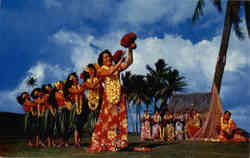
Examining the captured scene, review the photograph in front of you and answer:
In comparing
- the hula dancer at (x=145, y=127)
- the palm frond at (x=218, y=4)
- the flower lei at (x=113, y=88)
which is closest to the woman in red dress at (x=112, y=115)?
the flower lei at (x=113, y=88)

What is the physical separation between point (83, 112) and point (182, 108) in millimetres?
10514

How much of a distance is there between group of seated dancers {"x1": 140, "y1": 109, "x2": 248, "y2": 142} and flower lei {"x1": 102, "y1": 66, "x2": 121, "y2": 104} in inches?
104

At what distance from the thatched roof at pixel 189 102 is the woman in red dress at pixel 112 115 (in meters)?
10.4

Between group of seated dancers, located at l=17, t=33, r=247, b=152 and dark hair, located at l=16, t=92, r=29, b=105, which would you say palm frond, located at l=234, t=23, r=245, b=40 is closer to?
group of seated dancers, located at l=17, t=33, r=247, b=152

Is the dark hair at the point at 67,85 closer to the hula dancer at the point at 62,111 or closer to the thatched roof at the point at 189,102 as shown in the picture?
the hula dancer at the point at 62,111

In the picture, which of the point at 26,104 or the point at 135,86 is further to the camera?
the point at 135,86

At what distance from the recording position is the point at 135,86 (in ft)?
76.2

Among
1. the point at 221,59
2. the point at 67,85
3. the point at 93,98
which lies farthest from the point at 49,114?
the point at 221,59

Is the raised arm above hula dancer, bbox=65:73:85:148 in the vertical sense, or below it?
above

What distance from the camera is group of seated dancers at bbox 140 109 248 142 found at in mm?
5945

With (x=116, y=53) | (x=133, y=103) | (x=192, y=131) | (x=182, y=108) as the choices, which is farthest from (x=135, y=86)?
(x=116, y=53)

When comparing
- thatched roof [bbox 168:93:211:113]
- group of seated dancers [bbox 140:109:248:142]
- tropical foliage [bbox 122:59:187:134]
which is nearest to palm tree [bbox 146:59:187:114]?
tropical foliage [bbox 122:59:187:134]

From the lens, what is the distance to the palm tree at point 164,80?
21.7 m

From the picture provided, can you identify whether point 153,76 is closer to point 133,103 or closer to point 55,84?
point 133,103
